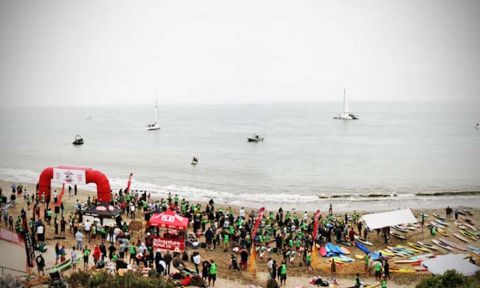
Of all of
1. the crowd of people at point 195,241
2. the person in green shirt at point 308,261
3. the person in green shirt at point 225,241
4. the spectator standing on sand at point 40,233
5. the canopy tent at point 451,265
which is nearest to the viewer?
the canopy tent at point 451,265

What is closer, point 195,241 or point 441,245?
point 195,241

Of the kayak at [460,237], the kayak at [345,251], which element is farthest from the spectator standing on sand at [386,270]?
the kayak at [460,237]

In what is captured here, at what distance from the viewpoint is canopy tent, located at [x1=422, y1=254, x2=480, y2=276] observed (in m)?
17.0

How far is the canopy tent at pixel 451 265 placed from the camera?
17.0 m

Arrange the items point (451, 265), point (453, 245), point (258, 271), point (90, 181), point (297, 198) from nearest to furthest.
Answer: point (451, 265)
point (258, 271)
point (453, 245)
point (90, 181)
point (297, 198)

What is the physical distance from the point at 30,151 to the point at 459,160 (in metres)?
76.4

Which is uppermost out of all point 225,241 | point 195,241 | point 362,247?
point 225,241

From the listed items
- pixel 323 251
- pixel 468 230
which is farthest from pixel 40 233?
pixel 468 230

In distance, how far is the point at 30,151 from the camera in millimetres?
74250

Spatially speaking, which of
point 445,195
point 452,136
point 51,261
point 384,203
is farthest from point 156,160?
point 452,136

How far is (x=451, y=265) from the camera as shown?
1717 centimetres

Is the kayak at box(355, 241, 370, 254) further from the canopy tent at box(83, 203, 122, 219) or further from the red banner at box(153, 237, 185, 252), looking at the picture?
the canopy tent at box(83, 203, 122, 219)

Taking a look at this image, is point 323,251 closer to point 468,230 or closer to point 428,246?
point 428,246

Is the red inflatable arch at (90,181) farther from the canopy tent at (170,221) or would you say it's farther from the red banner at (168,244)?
the red banner at (168,244)
